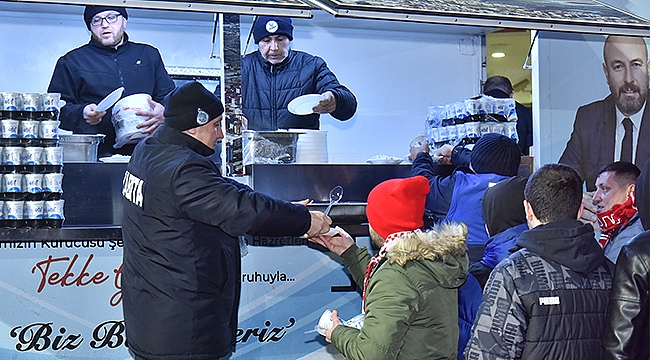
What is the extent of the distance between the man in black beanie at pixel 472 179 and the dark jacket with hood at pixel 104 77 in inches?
76.1

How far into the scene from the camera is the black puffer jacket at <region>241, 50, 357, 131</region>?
504 cm

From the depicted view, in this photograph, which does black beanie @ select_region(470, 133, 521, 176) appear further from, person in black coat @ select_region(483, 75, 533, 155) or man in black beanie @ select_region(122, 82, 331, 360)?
man in black beanie @ select_region(122, 82, 331, 360)

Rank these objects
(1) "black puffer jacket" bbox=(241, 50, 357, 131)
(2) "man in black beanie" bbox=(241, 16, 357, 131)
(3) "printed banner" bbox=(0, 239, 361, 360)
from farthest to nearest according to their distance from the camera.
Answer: (1) "black puffer jacket" bbox=(241, 50, 357, 131), (2) "man in black beanie" bbox=(241, 16, 357, 131), (3) "printed banner" bbox=(0, 239, 361, 360)

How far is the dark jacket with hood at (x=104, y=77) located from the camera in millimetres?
4844

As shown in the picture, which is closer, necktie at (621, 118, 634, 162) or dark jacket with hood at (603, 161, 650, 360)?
dark jacket with hood at (603, 161, 650, 360)

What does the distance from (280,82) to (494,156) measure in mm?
1664

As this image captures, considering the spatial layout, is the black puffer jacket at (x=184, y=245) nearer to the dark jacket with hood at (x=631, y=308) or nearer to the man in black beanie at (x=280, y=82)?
the dark jacket with hood at (x=631, y=308)

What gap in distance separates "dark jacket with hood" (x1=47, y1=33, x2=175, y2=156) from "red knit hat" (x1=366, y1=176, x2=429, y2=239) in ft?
9.81

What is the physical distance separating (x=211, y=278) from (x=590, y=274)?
1391mm

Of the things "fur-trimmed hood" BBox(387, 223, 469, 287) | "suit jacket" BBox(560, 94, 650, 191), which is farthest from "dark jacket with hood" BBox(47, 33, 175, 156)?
"fur-trimmed hood" BBox(387, 223, 469, 287)

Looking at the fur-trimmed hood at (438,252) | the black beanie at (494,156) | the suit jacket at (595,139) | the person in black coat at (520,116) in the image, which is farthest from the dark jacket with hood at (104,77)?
the fur-trimmed hood at (438,252)

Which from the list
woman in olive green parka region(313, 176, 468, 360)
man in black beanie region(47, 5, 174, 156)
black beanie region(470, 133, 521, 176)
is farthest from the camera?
man in black beanie region(47, 5, 174, 156)

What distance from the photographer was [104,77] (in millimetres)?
4961

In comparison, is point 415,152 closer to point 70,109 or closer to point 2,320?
point 70,109
